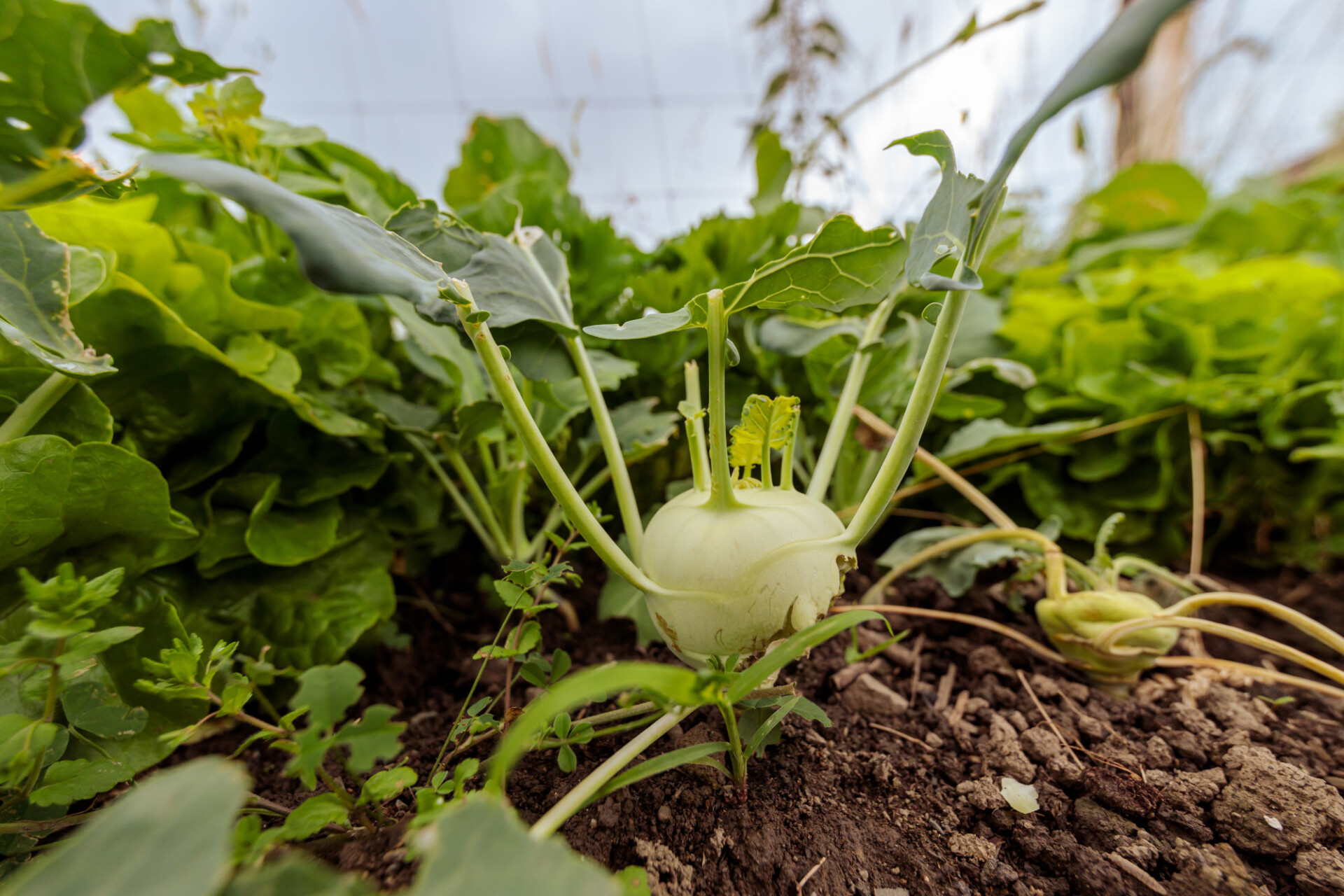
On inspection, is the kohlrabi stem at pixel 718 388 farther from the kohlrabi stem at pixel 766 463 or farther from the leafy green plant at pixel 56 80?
the leafy green plant at pixel 56 80

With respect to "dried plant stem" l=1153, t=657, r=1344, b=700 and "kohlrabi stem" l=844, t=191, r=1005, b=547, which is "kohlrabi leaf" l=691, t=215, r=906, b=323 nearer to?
"kohlrabi stem" l=844, t=191, r=1005, b=547

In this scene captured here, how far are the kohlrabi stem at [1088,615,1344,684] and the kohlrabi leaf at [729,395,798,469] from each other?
33cm

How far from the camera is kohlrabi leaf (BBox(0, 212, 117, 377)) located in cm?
39

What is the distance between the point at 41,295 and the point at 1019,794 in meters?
0.74

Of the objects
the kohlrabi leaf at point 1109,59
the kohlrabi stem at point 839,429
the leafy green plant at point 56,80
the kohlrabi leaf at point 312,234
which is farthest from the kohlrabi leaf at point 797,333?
the leafy green plant at point 56,80

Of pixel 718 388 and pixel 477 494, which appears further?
pixel 477 494

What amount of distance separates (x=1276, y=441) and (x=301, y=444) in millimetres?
1201

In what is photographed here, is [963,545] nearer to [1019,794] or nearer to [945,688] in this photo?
[945,688]

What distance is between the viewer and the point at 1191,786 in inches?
16.6

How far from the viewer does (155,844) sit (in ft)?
0.64

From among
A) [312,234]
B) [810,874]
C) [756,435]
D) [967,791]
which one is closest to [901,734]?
[967,791]

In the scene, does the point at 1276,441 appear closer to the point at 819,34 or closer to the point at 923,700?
the point at 923,700

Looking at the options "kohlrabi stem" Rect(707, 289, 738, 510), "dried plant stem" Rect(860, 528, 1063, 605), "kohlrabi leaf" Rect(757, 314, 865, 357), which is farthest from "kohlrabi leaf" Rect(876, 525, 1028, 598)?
"kohlrabi stem" Rect(707, 289, 738, 510)

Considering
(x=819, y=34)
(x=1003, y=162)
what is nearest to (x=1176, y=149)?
(x=819, y=34)
